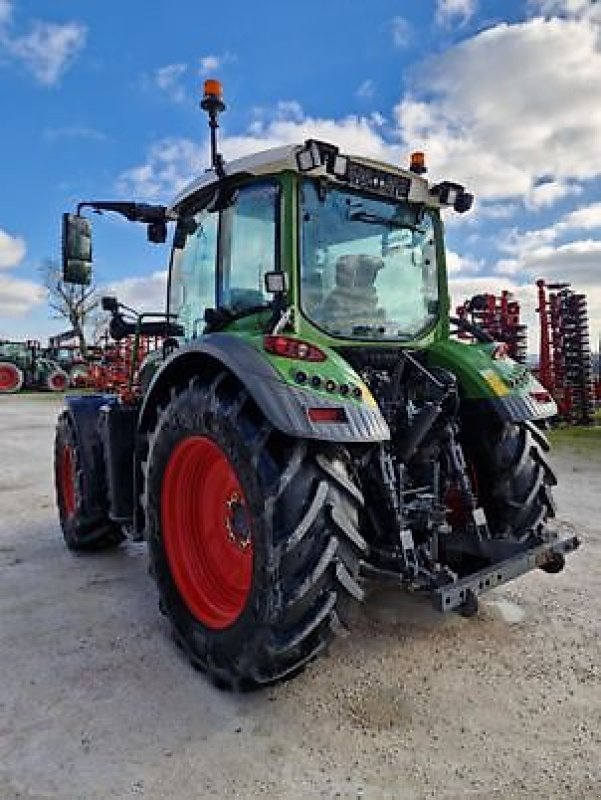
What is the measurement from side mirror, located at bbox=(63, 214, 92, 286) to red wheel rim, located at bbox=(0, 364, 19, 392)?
72.5 feet

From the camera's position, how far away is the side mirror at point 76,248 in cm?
352

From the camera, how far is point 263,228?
3023 mm

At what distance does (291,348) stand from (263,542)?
738 millimetres

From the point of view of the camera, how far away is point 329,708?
2371mm

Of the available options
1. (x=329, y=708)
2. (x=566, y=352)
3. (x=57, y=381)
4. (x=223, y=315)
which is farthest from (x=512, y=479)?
(x=57, y=381)

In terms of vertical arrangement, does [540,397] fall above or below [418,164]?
below

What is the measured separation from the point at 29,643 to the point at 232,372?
1599mm

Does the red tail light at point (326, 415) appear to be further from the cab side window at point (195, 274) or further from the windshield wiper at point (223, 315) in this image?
the cab side window at point (195, 274)

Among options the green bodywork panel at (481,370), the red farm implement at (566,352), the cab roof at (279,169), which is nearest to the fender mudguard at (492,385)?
the green bodywork panel at (481,370)

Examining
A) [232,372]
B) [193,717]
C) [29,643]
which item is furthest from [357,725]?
[29,643]

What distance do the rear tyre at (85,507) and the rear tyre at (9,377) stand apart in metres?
21.1

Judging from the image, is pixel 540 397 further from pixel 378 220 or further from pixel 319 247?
pixel 319 247

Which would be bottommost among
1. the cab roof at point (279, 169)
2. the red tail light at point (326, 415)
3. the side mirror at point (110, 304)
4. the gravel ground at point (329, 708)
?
the gravel ground at point (329, 708)

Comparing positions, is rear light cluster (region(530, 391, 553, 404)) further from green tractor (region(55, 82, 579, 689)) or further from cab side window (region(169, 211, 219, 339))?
cab side window (region(169, 211, 219, 339))
